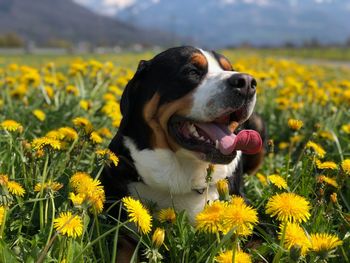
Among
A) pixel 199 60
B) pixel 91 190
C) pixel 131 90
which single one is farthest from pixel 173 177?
pixel 91 190

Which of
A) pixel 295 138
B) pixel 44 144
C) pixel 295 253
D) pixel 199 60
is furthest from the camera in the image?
pixel 295 138

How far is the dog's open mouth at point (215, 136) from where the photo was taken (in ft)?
8.91

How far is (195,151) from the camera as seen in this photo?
9.04ft

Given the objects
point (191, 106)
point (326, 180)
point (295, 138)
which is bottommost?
point (295, 138)

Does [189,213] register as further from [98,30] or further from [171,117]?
[98,30]

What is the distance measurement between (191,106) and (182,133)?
17 cm

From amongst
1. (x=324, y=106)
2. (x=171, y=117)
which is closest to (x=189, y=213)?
(x=171, y=117)

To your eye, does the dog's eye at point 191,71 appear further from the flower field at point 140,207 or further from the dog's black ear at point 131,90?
the flower field at point 140,207

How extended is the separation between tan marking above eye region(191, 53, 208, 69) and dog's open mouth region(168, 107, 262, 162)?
14.7 inches

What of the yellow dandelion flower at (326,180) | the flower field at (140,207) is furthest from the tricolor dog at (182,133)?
the yellow dandelion flower at (326,180)

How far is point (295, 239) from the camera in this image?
1.73 meters

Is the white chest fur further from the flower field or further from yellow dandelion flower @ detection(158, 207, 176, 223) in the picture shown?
yellow dandelion flower @ detection(158, 207, 176, 223)

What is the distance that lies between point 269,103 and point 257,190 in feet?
8.96

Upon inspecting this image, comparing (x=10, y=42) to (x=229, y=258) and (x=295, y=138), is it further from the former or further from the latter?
(x=229, y=258)
